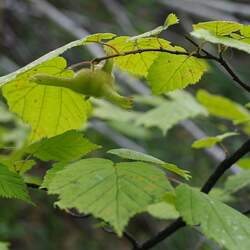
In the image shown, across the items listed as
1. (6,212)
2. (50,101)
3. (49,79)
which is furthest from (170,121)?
(6,212)

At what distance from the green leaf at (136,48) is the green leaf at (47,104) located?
0.08 m

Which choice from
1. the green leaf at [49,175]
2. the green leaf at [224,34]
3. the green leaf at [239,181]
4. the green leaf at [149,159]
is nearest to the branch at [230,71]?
the green leaf at [224,34]

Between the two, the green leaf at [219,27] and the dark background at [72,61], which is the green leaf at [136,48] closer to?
the green leaf at [219,27]

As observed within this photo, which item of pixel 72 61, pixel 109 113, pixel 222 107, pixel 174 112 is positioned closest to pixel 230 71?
pixel 222 107

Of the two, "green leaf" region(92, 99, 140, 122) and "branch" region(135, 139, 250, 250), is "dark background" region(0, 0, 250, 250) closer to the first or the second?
"green leaf" region(92, 99, 140, 122)

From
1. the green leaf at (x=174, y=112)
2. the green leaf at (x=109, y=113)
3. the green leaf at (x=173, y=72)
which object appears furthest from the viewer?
the green leaf at (x=109, y=113)

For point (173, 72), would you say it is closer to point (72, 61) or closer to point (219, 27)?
point (219, 27)

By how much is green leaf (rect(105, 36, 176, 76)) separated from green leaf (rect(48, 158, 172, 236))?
0.18 metres

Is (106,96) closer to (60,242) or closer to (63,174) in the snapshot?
(63,174)

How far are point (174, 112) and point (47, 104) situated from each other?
1194mm

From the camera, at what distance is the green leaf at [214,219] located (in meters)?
0.70

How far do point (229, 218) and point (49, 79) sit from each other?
296 mm

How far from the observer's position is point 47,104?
913 millimetres

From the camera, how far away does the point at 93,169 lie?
721mm
